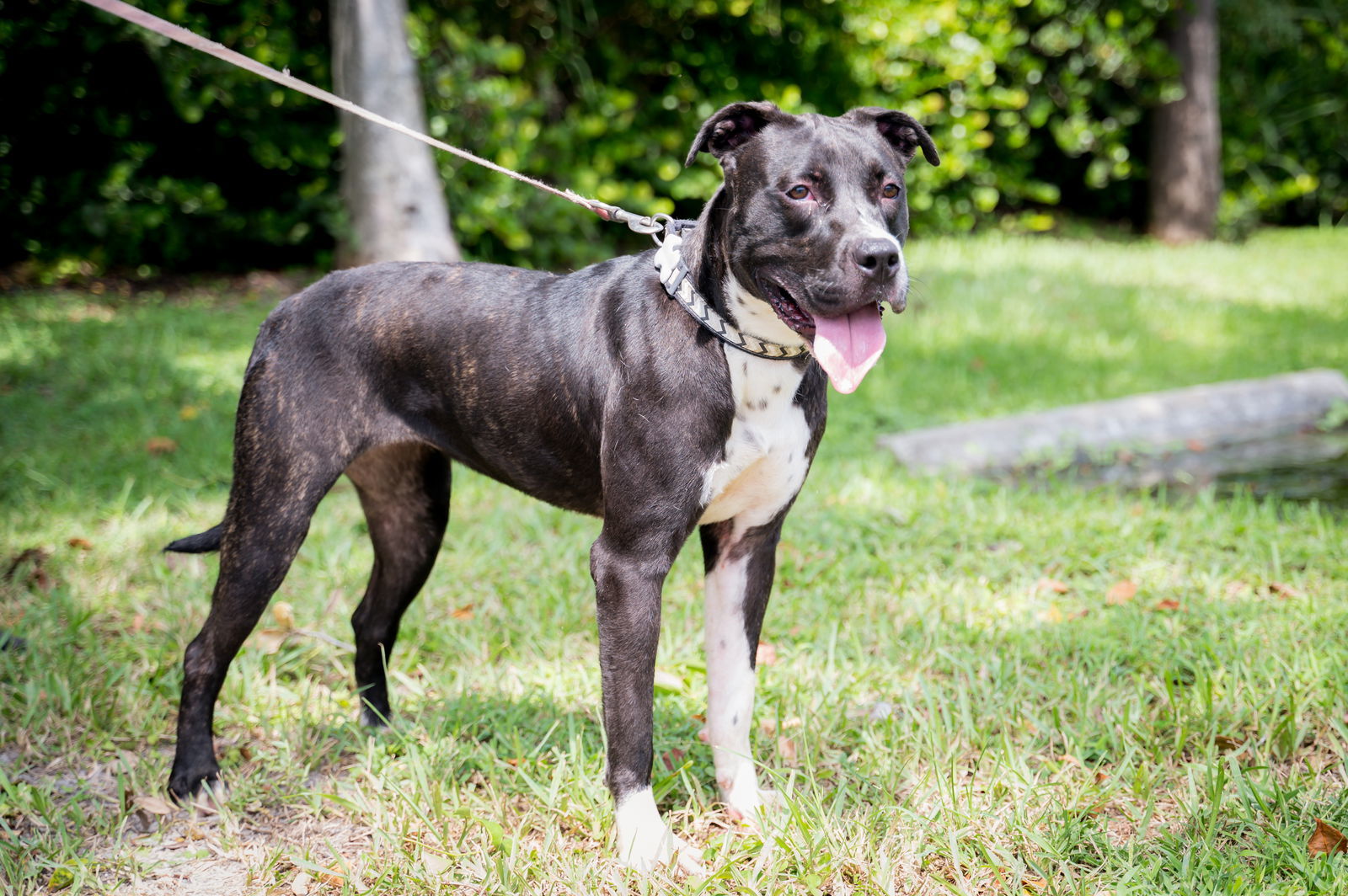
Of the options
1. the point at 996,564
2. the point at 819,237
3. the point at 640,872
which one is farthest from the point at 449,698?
the point at 996,564

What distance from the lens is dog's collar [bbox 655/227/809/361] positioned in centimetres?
248

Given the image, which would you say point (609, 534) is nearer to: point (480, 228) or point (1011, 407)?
point (1011, 407)

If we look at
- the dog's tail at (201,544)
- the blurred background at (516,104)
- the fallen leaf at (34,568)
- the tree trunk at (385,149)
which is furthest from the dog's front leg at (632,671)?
the blurred background at (516,104)

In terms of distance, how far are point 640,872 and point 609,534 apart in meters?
0.78

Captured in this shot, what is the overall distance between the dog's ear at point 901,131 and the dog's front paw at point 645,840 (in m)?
1.73

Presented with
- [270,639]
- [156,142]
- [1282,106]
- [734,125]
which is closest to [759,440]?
[734,125]

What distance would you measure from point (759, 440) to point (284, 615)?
2.16 m

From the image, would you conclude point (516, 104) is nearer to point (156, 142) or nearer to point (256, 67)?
point (156, 142)

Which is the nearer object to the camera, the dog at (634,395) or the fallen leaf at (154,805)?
the dog at (634,395)

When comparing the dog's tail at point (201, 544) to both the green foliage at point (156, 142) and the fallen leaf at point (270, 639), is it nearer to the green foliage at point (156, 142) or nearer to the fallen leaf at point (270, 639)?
the fallen leaf at point (270, 639)

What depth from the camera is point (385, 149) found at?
7.20m

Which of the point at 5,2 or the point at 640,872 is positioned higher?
the point at 5,2

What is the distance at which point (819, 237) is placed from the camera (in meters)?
2.37

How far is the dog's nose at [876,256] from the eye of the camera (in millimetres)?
2281
